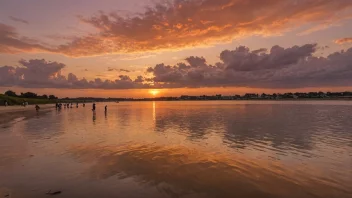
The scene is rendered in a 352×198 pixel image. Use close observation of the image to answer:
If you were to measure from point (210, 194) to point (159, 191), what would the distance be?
2396mm

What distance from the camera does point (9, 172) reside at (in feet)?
46.2

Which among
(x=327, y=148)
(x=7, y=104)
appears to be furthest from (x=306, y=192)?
(x=7, y=104)

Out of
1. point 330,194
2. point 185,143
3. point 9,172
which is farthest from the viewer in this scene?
point 185,143

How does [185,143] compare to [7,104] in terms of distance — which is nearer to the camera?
[185,143]

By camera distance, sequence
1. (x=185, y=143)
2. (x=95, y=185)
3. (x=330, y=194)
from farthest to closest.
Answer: (x=185, y=143) < (x=95, y=185) < (x=330, y=194)

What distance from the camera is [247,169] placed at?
14.7 m

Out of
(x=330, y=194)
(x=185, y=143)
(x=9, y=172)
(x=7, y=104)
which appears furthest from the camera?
(x=7, y=104)

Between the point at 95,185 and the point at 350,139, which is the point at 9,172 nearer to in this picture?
the point at 95,185

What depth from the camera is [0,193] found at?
10.9 meters

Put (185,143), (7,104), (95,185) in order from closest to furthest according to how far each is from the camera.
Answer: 1. (95,185)
2. (185,143)
3. (7,104)

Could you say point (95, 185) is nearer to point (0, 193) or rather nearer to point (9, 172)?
point (0, 193)

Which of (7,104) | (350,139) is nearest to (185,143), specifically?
(350,139)

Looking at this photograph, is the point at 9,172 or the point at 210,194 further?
the point at 9,172

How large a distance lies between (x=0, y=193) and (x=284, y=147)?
20.5 m
